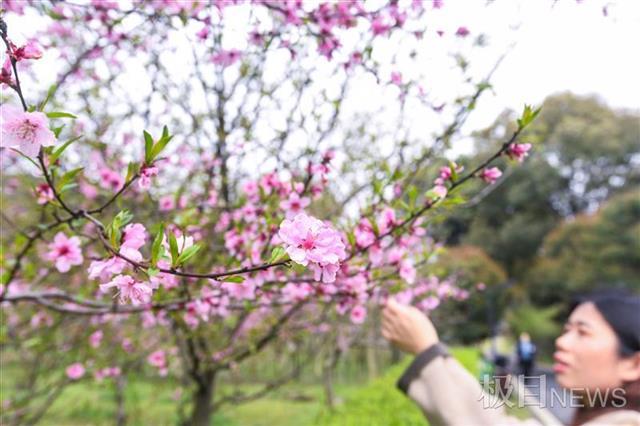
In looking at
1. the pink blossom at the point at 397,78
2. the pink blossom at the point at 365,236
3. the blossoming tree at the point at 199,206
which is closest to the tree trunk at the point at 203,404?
the blossoming tree at the point at 199,206

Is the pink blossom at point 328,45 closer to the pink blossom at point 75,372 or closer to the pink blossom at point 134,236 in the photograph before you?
the pink blossom at point 134,236

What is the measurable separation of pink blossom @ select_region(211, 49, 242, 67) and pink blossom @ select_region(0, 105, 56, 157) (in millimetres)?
1926

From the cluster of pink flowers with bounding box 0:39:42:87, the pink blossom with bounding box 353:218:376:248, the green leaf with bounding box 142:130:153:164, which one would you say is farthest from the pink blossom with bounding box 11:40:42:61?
the pink blossom with bounding box 353:218:376:248

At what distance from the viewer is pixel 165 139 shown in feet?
3.41

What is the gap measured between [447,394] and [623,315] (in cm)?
67

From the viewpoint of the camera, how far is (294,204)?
78.2 inches

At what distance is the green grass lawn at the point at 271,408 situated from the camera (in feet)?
13.9

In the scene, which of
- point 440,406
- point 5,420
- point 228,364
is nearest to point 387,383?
point 228,364

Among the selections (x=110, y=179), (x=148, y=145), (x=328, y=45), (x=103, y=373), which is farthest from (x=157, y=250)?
(x=103, y=373)

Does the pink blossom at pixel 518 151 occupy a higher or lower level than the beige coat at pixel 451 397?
higher

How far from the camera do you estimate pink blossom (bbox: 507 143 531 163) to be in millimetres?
1612

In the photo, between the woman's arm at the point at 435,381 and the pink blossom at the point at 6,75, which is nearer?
the pink blossom at the point at 6,75

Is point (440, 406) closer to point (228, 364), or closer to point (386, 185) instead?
point (386, 185)

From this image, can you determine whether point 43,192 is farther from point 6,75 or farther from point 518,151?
point 518,151
